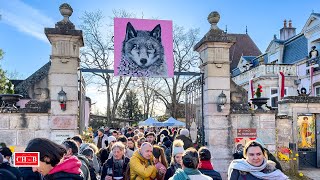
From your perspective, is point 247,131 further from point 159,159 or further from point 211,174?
point 211,174

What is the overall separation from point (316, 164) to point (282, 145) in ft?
11.6

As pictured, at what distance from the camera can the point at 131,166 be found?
575 cm

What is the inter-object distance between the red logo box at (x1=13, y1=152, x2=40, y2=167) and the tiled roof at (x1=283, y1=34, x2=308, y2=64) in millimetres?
25788

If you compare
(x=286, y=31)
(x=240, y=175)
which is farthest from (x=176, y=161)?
(x=286, y=31)

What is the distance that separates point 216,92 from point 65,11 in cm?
470

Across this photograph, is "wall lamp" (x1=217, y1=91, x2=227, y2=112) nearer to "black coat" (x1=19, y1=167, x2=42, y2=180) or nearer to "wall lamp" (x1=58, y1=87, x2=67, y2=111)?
"wall lamp" (x1=58, y1=87, x2=67, y2=111)

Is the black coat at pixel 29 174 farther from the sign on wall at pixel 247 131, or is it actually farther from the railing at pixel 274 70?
the railing at pixel 274 70

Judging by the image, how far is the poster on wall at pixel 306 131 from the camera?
1310cm

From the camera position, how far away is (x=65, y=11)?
959cm

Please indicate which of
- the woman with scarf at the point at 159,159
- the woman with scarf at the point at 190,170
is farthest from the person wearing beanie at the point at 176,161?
the woman with scarf at the point at 190,170

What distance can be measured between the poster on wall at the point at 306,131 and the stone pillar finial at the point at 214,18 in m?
5.24

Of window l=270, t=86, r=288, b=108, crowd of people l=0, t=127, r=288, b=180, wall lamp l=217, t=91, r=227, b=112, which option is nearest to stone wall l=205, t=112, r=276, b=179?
wall lamp l=217, t=91, r=227, b=112

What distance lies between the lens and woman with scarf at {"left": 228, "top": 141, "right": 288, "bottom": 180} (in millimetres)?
3982

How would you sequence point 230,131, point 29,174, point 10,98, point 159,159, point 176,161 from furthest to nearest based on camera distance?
point 230,131 < point 10,98 < point 159,159 < point 176,161 < point 29,174
